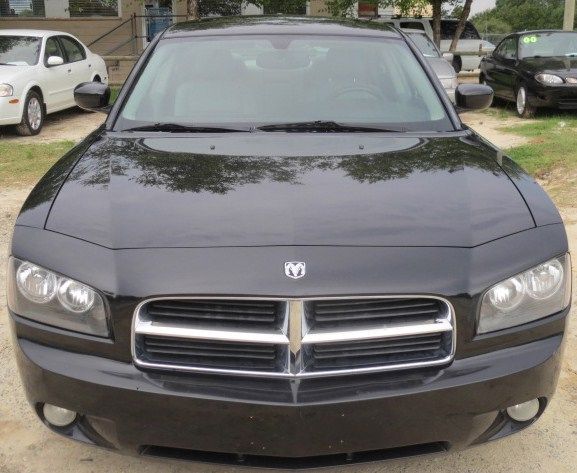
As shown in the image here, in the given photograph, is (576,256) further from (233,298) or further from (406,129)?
(233,298)

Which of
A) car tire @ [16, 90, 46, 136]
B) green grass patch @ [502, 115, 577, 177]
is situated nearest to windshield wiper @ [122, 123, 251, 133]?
green grass patch @ [502, 115, 577, 177]

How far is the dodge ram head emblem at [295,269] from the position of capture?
2.05 meters

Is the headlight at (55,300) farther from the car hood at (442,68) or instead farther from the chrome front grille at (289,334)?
the car hood at (442,68)

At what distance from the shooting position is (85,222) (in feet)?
7.53

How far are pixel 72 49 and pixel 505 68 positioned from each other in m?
7.52

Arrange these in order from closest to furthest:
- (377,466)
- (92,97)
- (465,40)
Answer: (377,466)
(92,97)
(465,40)

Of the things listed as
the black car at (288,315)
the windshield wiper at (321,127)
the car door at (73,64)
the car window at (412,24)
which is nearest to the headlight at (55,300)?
the black car at (288,315)

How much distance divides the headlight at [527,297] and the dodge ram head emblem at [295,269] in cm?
55

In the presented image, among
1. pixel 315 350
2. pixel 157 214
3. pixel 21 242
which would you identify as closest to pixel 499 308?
pixel 315 350

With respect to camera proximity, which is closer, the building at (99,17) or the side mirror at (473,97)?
the side mirror at (473,97)

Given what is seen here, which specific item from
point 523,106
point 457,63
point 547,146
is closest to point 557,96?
point 523,106

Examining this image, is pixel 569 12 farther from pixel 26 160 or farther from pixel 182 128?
pixel 182 128

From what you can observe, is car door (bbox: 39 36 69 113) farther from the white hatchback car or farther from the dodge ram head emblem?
the dodge ram head emblem

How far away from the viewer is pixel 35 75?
10336mm
